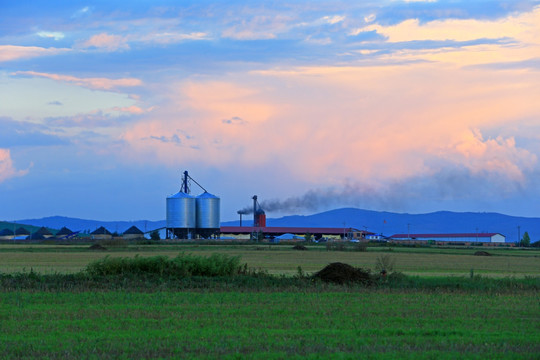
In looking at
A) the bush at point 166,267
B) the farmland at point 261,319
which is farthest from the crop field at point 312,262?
the farmland at point 261,319

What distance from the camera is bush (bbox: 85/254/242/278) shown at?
35750 millimetres

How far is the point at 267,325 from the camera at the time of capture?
21.2 metres

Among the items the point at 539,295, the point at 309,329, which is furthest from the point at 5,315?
the point at 539,295

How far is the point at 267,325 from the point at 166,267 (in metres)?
15.5

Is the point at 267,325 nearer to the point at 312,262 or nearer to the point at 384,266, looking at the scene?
the point at 384,266

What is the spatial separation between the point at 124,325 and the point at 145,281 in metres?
12.5

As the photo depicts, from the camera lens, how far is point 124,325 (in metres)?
21.1

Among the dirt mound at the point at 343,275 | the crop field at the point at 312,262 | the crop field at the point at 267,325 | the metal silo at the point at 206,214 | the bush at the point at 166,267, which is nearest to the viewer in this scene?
the crop field at the point at 267,325

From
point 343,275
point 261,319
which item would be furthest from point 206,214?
point 261,319

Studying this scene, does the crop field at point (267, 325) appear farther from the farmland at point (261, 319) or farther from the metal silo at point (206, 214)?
the metal silo at point (206, 214)

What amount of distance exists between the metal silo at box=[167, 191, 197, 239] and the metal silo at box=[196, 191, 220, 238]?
4.25 feet

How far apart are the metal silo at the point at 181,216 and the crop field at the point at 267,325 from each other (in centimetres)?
12857

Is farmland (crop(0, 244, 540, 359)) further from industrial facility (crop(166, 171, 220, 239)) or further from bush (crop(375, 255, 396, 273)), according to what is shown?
industrial facility (crop(166, 171, 220, 239))

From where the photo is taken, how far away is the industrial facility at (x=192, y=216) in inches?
6216
